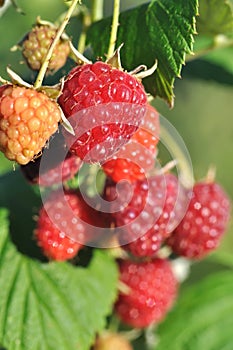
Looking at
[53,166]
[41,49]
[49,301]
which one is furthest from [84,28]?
[49,301]

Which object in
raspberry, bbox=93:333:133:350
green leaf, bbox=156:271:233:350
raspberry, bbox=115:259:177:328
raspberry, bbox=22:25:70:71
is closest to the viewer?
raspberry, bbox=22:25:70:71

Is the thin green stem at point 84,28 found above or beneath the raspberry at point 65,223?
Result: above

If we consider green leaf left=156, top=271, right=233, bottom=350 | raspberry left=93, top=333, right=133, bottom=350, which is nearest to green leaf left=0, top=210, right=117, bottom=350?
raspberry left=93, top=333, right=133, bottom=350

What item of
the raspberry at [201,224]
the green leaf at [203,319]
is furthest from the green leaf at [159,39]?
the green leaf at [203,319]

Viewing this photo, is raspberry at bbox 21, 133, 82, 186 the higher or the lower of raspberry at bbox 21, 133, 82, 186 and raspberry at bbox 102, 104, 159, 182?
the higher

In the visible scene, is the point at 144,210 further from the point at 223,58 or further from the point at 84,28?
the point at 223,58

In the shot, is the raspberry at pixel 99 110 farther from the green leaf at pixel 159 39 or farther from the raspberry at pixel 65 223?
the raspberry at pixel 65 223

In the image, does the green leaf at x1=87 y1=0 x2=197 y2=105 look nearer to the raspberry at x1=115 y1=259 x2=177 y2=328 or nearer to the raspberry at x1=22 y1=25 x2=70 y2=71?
the raspberry at x1=22 y1=25 x2=70 y2=71
